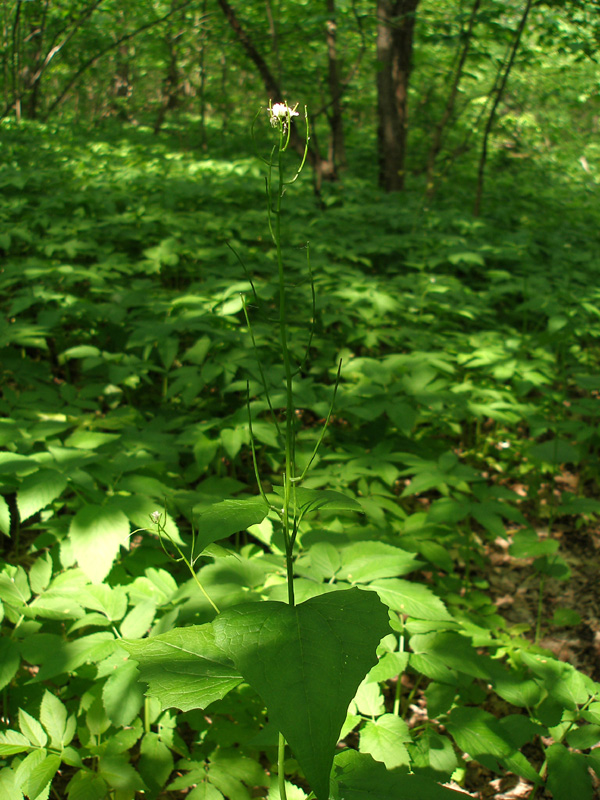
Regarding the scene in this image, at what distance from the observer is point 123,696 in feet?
3.87

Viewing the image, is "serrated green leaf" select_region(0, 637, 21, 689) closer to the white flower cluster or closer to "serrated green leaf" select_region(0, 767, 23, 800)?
"serrated green leaf" select_region(0, 767, 23, 800)

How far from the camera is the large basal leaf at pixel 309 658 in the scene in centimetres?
63

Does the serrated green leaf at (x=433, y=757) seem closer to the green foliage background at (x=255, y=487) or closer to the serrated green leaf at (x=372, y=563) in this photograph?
the green foliage background at (x=255, y=487)

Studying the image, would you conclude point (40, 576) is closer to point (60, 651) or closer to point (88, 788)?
point (60, 651)

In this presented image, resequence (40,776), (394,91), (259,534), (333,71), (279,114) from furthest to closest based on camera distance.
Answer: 1. (394,91)
2. (333,71)
3. (259,534)
4. (40,776)
5. (279,114)

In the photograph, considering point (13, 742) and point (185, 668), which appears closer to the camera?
point (185, 668)

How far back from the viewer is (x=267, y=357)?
2736 millimetres

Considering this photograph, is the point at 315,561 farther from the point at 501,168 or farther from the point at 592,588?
the point at 501,168

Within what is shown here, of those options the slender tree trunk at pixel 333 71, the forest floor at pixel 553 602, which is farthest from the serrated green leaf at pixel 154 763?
the slender tree trunk at pixel 333 71

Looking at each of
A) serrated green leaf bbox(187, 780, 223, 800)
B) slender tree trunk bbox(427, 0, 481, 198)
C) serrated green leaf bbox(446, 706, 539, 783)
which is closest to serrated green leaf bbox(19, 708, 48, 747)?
serrated green leaf bbox(187, 780, 223, 800)

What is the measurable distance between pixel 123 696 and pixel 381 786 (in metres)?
0.61

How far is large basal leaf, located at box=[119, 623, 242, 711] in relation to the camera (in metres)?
0.79

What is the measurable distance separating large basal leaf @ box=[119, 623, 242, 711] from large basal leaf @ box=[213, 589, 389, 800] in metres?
0.13

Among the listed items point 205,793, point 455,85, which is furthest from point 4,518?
Answer: point 455,85
